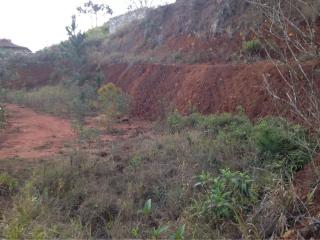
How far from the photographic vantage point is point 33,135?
36.7 ft

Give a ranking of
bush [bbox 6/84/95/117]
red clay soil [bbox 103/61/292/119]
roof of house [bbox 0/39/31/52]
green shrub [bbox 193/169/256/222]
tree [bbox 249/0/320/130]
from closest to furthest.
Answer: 1. tree [bbox 249/0/320/130]
2. green shrub [bbox 193/169/256/222]
3. red clay soil [bbox 103/61/292/119]
4. bush [bbox 6/84/95/117]
5. roof of house [bbox 0/39/31/52]

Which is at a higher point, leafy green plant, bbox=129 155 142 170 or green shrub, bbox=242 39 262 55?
green shrub, bbox=242 39 262 55

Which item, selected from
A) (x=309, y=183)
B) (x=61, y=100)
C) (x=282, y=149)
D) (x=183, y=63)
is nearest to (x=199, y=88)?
(x=183, y=63)

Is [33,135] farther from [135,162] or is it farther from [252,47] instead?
[252,47]

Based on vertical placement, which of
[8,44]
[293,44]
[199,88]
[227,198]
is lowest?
[227,198]

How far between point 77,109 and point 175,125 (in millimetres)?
5292

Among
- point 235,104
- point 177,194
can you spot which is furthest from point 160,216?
point 235,104

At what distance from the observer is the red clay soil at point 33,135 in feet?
29.5

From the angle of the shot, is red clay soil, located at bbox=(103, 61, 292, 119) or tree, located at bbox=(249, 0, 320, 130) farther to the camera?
red clay soil, located at bbox=(103, 61, 292, 119)

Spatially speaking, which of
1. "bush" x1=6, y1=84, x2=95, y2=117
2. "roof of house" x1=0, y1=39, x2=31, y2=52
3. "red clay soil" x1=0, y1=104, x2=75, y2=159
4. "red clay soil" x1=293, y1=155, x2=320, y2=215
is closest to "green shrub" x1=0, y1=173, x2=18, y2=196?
"red clay soil" x1=0, y1=104, x2=75, y2=159

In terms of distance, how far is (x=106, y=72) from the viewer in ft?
65.6

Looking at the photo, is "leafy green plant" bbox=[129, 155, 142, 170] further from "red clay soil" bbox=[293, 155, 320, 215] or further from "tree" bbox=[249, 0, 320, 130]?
"tree" bbox=[249, 0, 320, 130]

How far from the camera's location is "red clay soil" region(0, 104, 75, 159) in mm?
8984

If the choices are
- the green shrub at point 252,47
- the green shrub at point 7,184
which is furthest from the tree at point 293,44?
the green shrub at point 252,47
